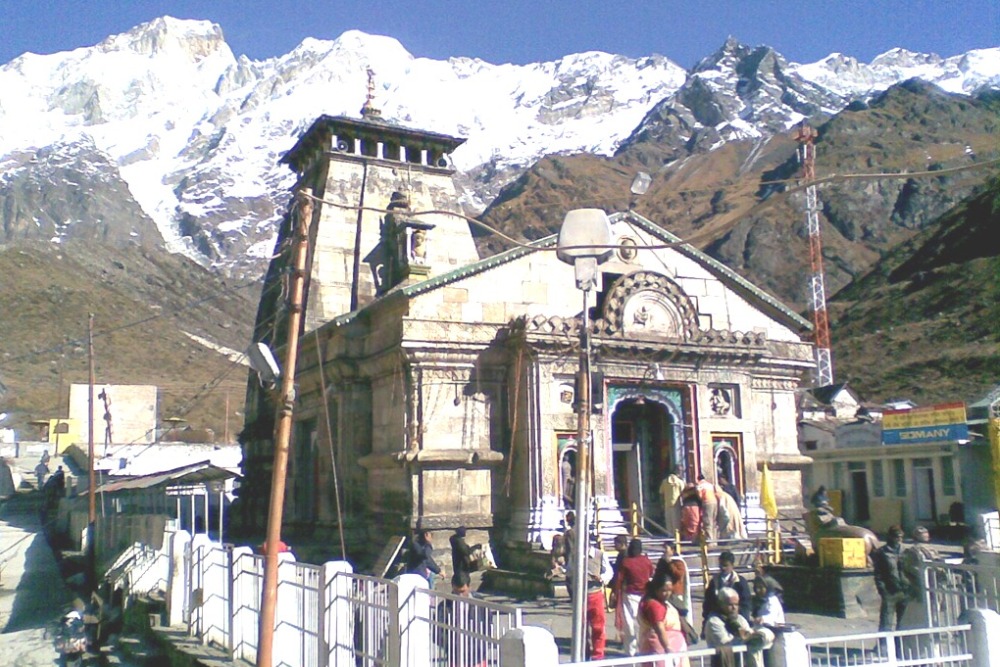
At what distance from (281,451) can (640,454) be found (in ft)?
41.9

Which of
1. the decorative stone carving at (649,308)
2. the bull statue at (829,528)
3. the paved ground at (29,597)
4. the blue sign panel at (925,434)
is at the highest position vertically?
the decorative stone carving at (649,308)

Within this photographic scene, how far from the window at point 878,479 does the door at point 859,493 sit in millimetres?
480

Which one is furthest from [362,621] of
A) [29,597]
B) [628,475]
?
[29,597]

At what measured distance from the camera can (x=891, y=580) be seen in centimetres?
1175

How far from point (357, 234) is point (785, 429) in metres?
11.8

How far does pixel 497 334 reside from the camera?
2052 centimetres

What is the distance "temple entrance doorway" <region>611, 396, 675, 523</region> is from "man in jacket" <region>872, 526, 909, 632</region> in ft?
31.6

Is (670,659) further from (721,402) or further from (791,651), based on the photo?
(721,402)

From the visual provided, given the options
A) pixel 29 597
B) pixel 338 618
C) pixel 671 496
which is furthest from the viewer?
pixel 29 597

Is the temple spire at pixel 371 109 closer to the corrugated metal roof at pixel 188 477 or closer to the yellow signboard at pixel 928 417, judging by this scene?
the corrugated metal roof at pixel 188 477

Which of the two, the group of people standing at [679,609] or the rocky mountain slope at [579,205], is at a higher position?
the rocky mountain slope at [579,205]

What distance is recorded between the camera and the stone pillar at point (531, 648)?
21.7 ft

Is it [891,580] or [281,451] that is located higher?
[281,451]

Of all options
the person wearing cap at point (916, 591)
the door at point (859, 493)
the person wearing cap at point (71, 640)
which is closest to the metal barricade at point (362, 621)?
the person wearing cap at point (916, 591)
